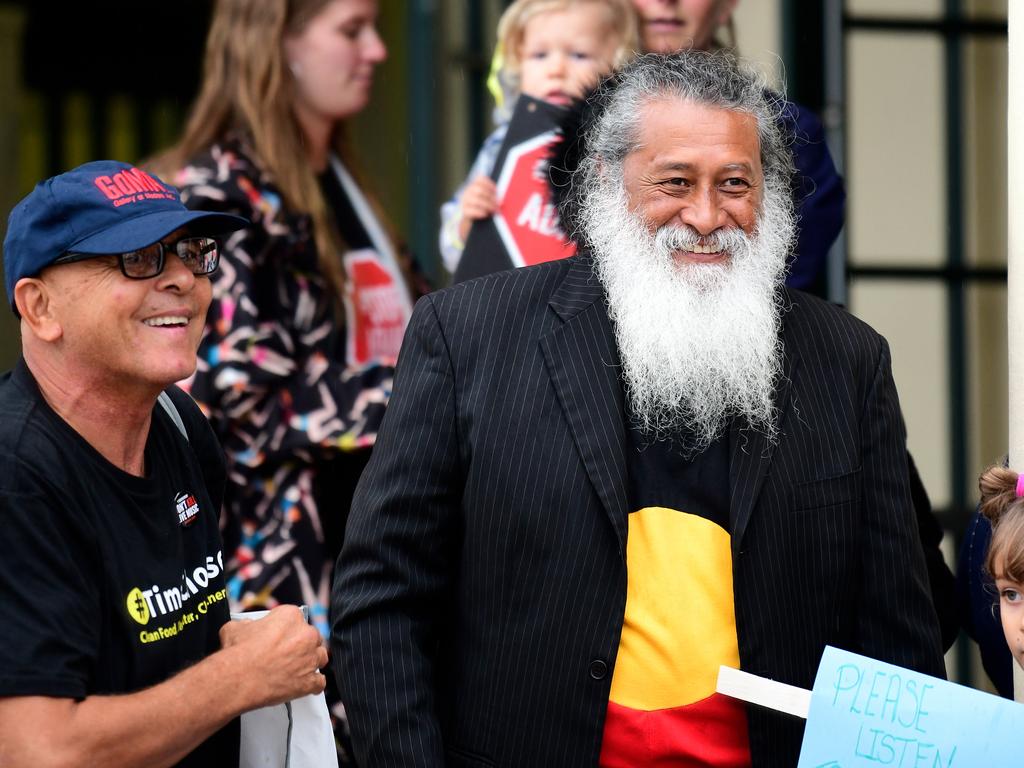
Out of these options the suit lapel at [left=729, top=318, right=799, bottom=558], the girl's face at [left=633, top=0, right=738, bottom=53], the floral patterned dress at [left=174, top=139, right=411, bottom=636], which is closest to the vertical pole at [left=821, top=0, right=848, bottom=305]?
the girl's face at [left=633, top=0, right=738, bottom=53]

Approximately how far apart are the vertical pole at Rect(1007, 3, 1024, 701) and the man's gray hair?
584 mm

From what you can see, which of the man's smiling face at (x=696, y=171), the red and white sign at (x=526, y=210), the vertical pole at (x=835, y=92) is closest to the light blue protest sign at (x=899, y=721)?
the man's smiling face at (x=696, y=171)

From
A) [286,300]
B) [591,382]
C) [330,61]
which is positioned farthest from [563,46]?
[591,382]

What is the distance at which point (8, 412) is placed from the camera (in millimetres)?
2498

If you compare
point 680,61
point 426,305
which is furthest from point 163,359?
point 680,61

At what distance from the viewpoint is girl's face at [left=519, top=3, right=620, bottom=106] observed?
13.8ft

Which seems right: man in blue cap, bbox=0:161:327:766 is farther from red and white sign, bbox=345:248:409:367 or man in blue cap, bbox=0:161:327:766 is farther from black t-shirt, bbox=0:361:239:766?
red and white sign, bbox=345:248:409:367

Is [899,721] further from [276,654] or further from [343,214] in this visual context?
[343,214]

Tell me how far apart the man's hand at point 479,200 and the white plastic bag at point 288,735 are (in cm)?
156

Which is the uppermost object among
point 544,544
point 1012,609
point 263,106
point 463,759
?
point 263,106

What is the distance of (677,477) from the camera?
9.21 ft

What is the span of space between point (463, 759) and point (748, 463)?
0.74 meters

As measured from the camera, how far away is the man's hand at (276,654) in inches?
104

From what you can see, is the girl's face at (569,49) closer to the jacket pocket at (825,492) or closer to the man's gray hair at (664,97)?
the man's gray hair at (664,97)
